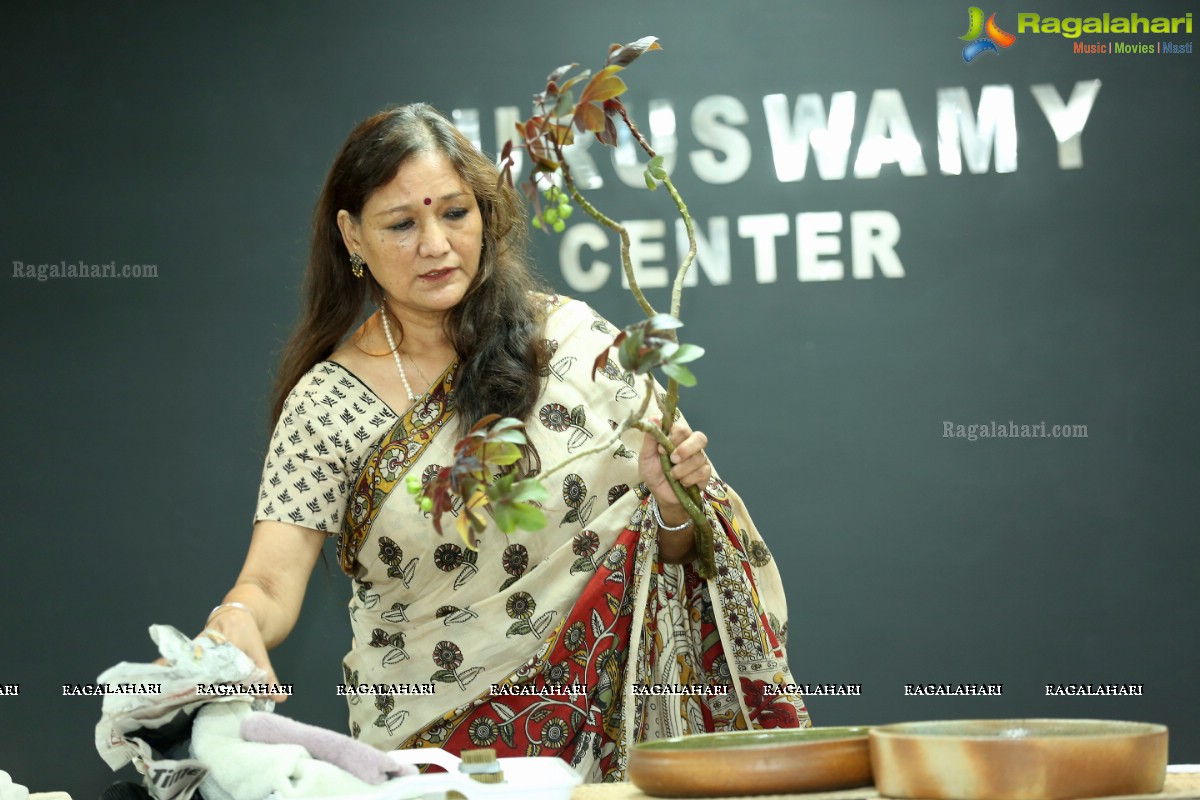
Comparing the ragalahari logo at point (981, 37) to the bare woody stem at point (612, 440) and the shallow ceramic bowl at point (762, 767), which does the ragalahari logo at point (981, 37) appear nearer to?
the bare woody stem at point (612, 440)

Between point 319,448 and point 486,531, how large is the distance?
285mm

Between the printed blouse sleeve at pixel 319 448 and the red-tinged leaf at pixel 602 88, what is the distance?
0.94 m

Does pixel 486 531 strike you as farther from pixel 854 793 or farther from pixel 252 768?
pixel 854 793

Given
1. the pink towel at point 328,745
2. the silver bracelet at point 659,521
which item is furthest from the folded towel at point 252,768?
the silver bracelet at point 659,521

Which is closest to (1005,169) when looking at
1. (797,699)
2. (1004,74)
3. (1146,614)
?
(1004,74)

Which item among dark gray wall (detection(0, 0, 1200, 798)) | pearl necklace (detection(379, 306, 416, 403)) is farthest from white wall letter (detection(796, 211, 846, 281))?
pearl necklace (detection(379, 306, 416, 403))

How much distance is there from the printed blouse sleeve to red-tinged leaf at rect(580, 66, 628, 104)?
94 centimetres

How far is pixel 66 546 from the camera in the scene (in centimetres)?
368

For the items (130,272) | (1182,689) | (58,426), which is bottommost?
(1182,689)

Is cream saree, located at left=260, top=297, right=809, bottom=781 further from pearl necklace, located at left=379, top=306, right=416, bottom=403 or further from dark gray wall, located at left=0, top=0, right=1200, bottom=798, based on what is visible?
dark gray wall, located at left=0, top=0, right=1200, bottom=798

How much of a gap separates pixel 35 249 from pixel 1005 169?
8.65 feet

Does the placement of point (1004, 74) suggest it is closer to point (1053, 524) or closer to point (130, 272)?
point (1053, 524)

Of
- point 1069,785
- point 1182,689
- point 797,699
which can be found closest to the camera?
point 1069,785

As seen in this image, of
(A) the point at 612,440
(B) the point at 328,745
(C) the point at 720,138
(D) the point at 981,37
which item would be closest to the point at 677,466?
(A) the point at 612,440
